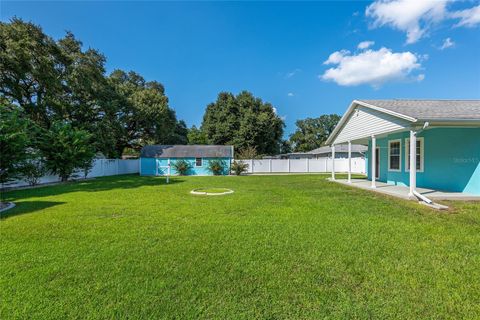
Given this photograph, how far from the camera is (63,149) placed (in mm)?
14180

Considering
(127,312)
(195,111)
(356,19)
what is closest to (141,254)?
(127,312)

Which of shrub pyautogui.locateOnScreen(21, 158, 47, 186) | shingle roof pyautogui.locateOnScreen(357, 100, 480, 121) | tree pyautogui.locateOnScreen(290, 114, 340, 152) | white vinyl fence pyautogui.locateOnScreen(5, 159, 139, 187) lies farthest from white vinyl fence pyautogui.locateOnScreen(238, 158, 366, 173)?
tree pyautogui.locateOnScreen(290, 114, 340, 152)

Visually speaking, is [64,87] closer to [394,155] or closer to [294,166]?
[294,166]

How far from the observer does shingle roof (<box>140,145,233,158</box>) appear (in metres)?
23.5

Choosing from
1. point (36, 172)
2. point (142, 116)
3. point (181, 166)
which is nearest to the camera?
point (36, 172)

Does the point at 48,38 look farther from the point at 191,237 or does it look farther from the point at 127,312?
the point at 127,312

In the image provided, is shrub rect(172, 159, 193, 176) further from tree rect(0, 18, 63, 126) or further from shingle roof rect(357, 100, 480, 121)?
shingle roof rect(357, 100, 480, 121)

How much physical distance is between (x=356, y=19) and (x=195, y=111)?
3166 centimetres

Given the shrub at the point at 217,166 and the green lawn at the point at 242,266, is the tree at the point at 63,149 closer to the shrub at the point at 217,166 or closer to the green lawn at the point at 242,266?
the green lawn at the point at 242,266

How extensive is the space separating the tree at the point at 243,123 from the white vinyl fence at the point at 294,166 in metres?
5.69

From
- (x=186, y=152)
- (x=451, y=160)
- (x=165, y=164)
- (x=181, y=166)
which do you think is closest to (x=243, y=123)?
(x=186, y=152)

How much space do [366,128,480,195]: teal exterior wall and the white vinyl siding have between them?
4.49 feet

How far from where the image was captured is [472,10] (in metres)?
10.1

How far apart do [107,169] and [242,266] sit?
22143 millimetres
